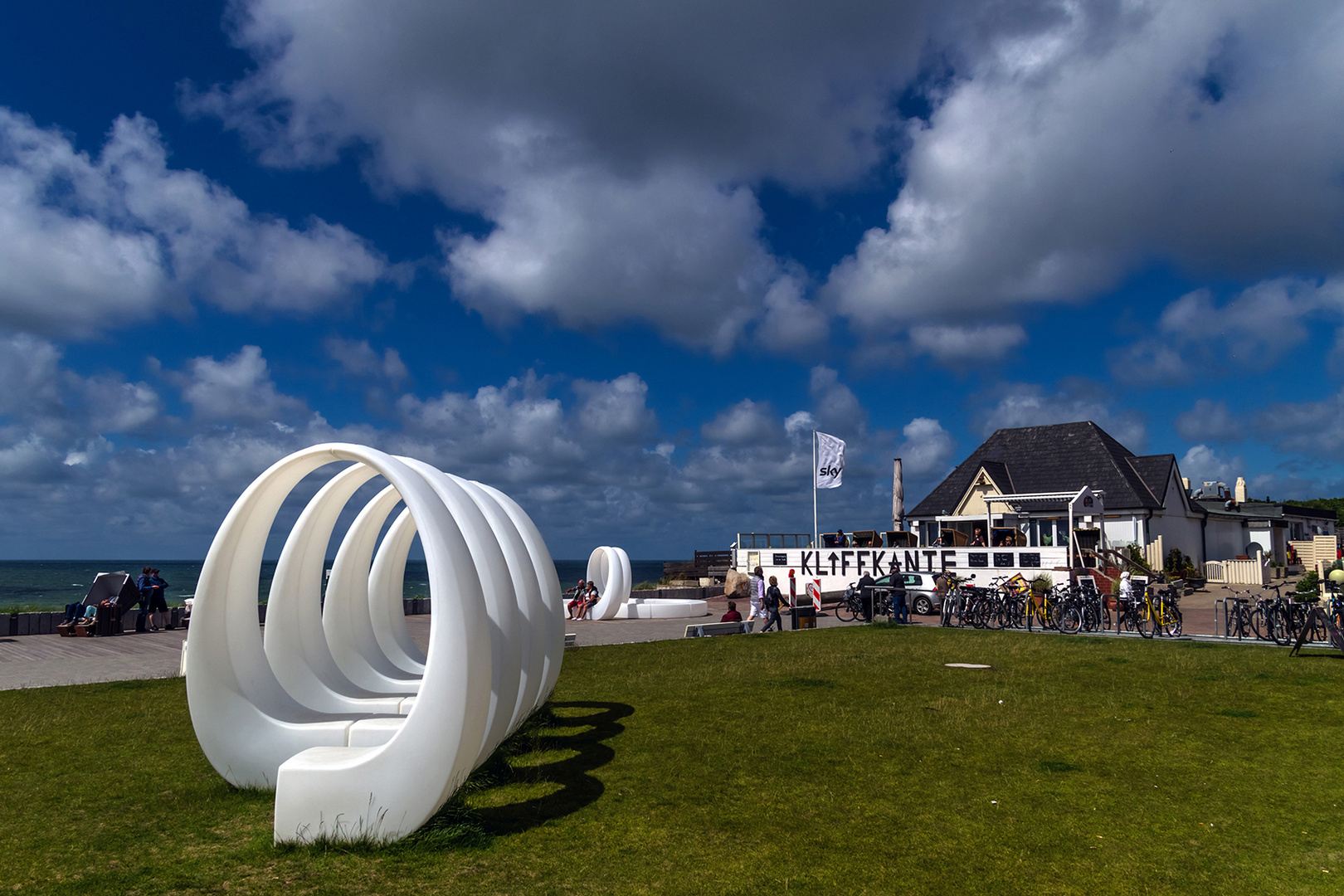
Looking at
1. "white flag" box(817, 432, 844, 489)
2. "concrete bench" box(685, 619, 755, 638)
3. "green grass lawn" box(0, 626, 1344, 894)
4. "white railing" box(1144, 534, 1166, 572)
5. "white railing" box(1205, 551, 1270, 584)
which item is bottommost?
"green grass lawn" box(0, 626, 1344, 894)

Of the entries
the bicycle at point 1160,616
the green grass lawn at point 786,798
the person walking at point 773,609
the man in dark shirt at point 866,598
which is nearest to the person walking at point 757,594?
the person walking at point 773,609

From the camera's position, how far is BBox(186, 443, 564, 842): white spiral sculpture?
219 inches

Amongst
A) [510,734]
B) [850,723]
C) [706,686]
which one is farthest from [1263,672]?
[510,734]

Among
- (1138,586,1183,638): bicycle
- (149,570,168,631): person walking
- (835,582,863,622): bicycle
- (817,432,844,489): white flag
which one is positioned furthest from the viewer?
(817,432,844,489): white flag

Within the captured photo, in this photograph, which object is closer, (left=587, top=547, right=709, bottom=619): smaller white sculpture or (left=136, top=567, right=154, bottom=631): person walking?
(left=136, top=567, right=154, bottom=631): person walking

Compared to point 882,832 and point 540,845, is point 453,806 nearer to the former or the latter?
point 540,845

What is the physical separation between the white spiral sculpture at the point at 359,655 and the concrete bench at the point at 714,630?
9468 mm

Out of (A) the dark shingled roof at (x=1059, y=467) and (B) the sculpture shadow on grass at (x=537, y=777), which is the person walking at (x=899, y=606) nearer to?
(B) the sculpture shadow on grass at (x=537, y=777)

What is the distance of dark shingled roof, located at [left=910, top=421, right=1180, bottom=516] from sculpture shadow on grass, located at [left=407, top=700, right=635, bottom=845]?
3332 cm

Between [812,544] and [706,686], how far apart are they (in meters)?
19.2

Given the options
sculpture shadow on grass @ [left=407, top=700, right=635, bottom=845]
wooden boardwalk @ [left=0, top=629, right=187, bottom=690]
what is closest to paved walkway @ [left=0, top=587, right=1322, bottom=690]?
wooden boardwalk @ [left=0, top=629, right=187, bottom=690]

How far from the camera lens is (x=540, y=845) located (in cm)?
566

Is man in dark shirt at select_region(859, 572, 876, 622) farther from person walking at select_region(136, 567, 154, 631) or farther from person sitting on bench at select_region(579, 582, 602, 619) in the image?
person walking at select_region(136, 567, 154, 631)

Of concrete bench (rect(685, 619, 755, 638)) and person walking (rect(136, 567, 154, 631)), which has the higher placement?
person walking (rect(136, 567, 154, 631))
